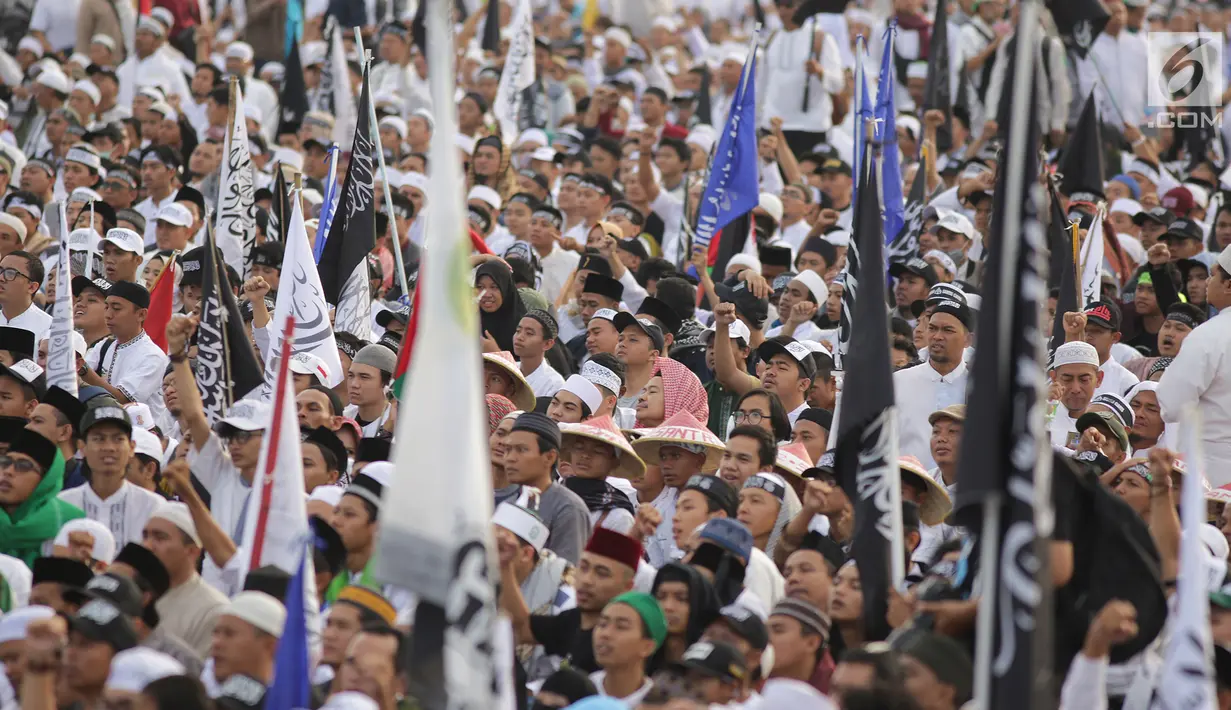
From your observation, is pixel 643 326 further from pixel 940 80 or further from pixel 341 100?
pixel 940 80

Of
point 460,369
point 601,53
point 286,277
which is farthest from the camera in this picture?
point 601,53

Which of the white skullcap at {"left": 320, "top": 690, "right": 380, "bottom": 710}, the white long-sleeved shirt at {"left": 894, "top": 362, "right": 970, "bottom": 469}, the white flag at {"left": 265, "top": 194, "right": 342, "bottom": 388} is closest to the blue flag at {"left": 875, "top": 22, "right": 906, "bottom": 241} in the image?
the white long-sleeved shirt at {"left": 894, "top": 362, "right": 970, "bottom": 469}

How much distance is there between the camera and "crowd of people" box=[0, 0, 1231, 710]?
6758 mm

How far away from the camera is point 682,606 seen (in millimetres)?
7434

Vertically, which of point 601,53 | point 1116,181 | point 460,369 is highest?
point 601,53

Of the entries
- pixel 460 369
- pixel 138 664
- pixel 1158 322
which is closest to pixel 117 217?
pixel 1158 322

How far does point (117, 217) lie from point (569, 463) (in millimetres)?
6198

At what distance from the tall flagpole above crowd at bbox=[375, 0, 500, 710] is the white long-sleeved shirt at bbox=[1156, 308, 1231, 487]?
5290 mm

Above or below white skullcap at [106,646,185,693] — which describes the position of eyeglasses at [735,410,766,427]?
above

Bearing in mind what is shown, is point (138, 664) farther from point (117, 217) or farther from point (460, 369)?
point (117, 217)

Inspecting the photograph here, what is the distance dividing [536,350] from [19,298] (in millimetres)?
3646

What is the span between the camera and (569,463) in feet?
33.1

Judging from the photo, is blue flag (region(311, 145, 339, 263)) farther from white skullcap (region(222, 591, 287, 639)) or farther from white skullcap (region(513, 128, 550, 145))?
white skullcap (region(513, 128, 550, 145))

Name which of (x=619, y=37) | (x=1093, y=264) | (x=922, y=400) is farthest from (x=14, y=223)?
(x=619, y=37)
